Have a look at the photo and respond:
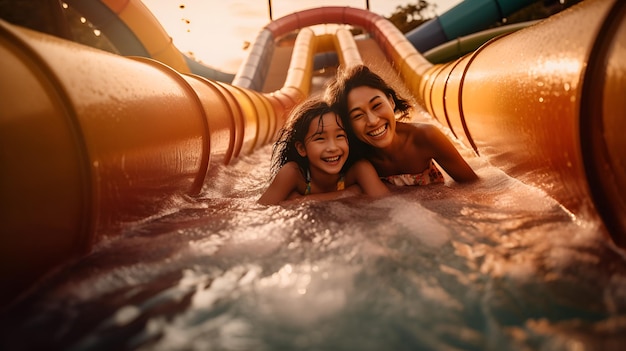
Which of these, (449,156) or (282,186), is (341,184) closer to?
(282,186)

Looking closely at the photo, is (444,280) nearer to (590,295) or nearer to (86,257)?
(590,295)

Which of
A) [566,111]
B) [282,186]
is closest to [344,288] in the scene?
[566,111]

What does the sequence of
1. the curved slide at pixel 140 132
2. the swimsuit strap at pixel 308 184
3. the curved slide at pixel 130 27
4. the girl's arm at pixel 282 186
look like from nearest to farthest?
the curved slide at pixel 140 132 < the girl's arm at pixel 282 186 < the swimsuit strap at pixel 308 184 < the curved slide at pixel 130 27

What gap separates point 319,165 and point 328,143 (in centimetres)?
12

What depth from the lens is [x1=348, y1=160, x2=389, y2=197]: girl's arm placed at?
1.82 metres

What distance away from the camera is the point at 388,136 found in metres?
1.91

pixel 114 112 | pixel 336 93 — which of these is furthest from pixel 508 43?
pixel 114 112

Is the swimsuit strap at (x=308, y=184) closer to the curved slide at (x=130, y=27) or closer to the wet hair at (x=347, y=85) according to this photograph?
the wet hair at (x=347, y=85)

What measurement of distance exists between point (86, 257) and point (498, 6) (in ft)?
26.6

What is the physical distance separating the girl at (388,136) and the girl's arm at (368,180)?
118mm

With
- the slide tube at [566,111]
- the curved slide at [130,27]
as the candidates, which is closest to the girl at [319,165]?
the slide tube at [566,111]

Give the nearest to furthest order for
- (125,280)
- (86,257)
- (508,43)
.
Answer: (125,280), (86,257), (508,43)

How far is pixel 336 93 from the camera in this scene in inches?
80.6

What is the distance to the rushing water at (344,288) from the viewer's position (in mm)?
662
